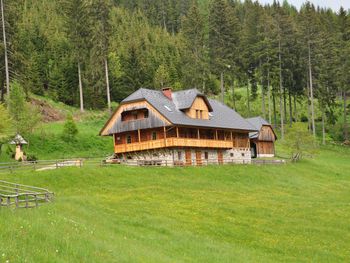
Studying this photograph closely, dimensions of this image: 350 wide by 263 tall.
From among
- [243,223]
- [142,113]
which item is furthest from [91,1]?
[243,223]

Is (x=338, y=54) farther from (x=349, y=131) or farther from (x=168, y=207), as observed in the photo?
(x=168, y=207)

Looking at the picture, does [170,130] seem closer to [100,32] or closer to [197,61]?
[100,32]

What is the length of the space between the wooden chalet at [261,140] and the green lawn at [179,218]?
14.7m

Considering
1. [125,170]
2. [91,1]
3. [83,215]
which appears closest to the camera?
[83,215]

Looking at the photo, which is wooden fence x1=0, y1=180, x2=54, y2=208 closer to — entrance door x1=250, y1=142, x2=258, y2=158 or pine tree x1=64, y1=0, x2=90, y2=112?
entrance door x1=250, y1=142, x2=258, y2=158

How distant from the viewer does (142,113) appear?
50.5 meters

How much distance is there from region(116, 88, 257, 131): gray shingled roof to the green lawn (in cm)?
567

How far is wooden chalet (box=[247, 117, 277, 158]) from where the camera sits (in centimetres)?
6375

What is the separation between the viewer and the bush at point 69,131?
187 ft

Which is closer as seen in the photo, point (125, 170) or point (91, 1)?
point (125, 170)

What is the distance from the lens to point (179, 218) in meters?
28.7

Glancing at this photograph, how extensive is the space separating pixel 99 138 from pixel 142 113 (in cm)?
1272

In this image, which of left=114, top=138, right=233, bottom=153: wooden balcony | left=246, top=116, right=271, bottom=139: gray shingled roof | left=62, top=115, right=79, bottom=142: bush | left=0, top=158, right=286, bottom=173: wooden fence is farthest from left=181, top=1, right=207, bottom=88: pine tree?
left=114, top=138, right=233, bottom=153: wooden balcony

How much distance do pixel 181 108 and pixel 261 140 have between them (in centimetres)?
1651
